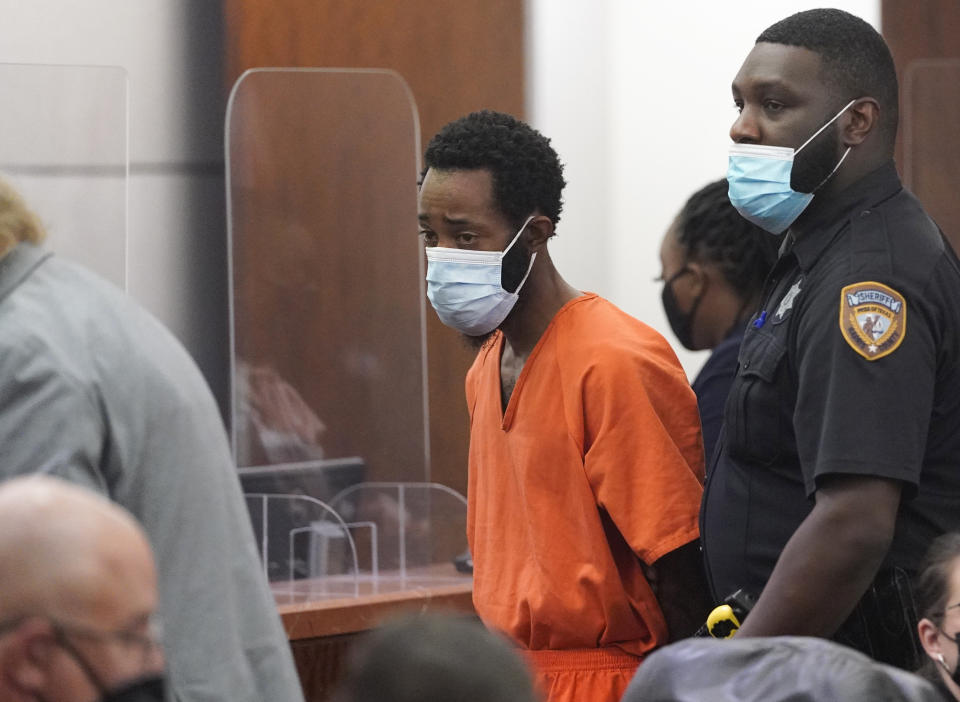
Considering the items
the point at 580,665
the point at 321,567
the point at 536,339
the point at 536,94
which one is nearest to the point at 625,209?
the point at 536,94

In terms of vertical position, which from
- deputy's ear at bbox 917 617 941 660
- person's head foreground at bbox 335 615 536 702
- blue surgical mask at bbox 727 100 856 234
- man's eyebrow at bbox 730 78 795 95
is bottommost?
deputy's ear at bbox 917 617 941 660

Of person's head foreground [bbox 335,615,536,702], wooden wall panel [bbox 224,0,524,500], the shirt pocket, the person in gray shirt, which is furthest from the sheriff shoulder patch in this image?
wooden wall panel [bbox 224,0,524,500]

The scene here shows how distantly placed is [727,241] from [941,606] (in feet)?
3.78

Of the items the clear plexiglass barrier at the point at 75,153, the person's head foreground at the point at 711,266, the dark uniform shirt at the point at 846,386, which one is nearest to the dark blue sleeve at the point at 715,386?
the person's head foreground at the point at 711,266

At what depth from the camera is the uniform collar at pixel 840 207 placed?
1930 mm

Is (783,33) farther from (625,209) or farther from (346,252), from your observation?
(625,209)

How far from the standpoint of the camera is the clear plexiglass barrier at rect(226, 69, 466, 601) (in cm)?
327

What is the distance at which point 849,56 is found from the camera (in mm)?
1960

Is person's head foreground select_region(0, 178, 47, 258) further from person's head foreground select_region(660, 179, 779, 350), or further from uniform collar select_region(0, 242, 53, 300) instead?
person's head foreground select_region(660, 179, 779, 350)

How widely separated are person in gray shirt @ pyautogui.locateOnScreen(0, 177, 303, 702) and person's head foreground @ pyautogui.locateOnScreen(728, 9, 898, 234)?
0.84 metres

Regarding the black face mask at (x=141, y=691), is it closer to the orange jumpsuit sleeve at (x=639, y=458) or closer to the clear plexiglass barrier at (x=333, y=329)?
the orange jumpsuit sleeve at (x=639, y=458)

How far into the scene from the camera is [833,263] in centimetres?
188

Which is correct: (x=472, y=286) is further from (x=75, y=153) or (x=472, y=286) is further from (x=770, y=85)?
(x=75, y=153)

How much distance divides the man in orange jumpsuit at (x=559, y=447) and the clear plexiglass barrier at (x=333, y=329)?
3.29 ft
